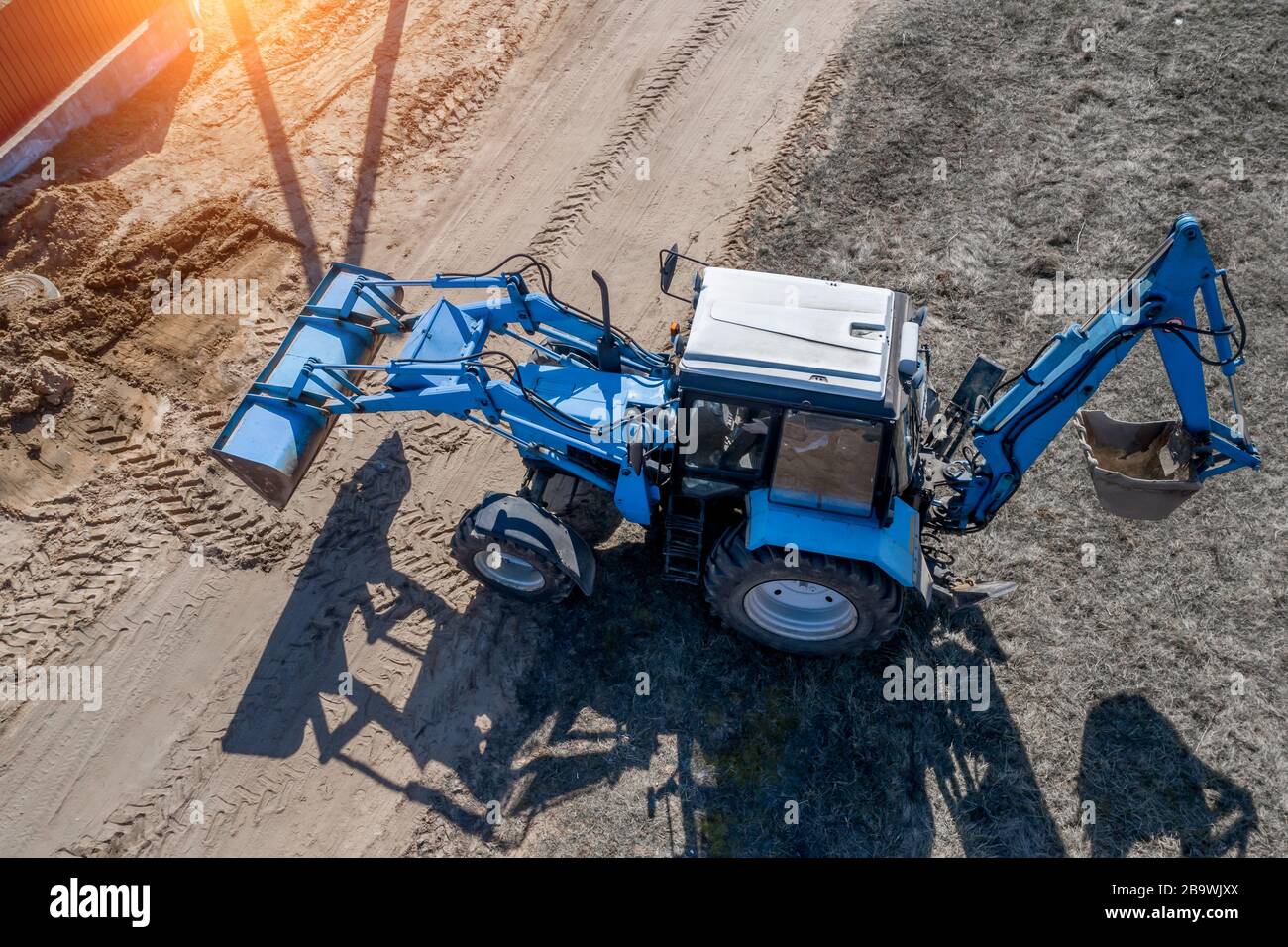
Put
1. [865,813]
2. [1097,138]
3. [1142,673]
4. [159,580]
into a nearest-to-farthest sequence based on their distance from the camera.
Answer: [865,813] < [1142,673] < [159,580] < [1097,138]

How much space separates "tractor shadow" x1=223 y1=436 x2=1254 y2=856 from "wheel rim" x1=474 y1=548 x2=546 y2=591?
0.33m

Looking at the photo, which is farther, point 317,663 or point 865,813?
point 317,663

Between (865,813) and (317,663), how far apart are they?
14.9 ft

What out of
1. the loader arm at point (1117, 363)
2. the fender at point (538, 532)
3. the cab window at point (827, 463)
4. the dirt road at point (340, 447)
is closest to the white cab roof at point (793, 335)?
the cab window at point (827, 463)

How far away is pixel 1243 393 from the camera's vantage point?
8.98 metres

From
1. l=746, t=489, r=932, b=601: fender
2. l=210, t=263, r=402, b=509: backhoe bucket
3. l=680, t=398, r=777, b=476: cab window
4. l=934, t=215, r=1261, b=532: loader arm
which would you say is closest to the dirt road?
l=210, t=263, r=402, b=509: backhoe bucket

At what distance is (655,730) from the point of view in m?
6.98

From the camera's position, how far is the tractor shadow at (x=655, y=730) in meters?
6.58

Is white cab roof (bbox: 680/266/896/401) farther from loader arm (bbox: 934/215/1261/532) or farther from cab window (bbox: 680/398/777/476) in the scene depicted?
loader arm (bbox: 934/215/1261/532)

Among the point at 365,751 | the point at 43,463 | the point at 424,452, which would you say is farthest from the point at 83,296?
the point at 365,751

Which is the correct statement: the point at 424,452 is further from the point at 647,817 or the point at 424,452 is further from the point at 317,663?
the point at 647,817

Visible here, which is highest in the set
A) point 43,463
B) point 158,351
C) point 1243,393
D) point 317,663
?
point 1243,393

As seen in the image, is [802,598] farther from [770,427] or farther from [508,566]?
[508,566]

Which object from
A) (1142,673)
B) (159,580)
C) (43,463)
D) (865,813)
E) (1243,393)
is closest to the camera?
(865,813)
